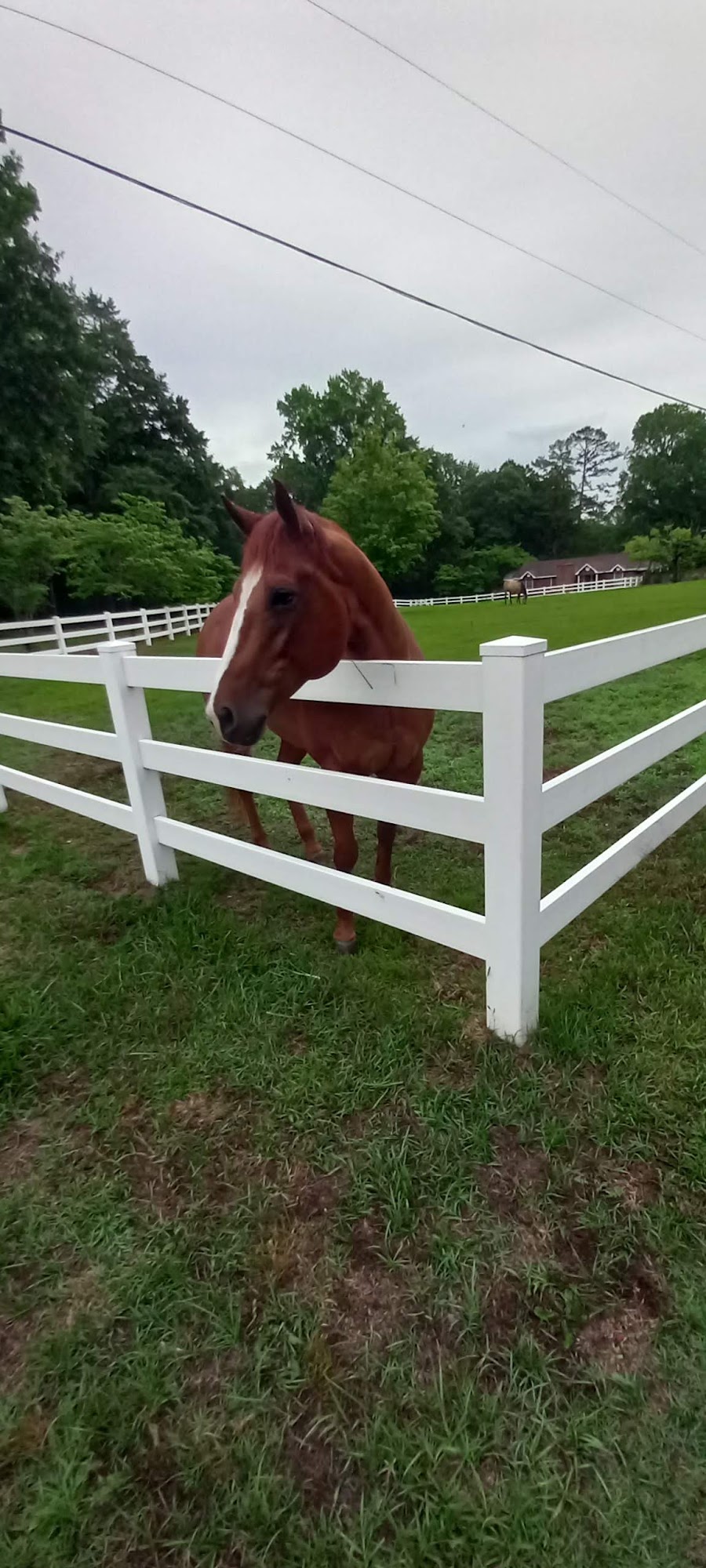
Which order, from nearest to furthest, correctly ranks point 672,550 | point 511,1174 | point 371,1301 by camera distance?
point 371,1301, point 511,1174, point 672,550

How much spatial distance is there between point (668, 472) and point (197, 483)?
47.5 m

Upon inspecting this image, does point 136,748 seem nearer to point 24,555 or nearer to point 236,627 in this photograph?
point 236,627

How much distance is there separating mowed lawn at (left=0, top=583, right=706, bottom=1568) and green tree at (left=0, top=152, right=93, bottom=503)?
2403 cm

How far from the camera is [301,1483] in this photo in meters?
1.16

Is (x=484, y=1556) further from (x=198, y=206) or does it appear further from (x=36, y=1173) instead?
(x=198, y=206)

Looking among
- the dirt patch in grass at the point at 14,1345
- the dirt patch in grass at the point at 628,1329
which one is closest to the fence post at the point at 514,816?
the dirt patch in grass at the point at 628,1329

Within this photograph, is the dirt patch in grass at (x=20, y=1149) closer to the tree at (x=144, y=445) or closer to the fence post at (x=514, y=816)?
the fence post at (x=514, y=816)

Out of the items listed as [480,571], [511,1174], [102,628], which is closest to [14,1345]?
[511,1174]

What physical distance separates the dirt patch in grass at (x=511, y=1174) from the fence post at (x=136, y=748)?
7.06ft

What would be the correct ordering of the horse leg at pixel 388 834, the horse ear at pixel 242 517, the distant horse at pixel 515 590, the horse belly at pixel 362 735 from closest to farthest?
the horse ear at pixel 242 517, the horse belly at pixel 362 735, the horse leg at pixel 388 834, the distant horse at pixel 515 590

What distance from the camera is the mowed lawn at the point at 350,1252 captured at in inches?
44.2

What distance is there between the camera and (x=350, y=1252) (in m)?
1.55

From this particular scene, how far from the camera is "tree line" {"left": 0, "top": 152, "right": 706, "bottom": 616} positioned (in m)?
21.0

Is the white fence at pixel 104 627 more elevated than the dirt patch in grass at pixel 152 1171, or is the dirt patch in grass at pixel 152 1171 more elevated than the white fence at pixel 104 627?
the white fence at pixel 104 627
